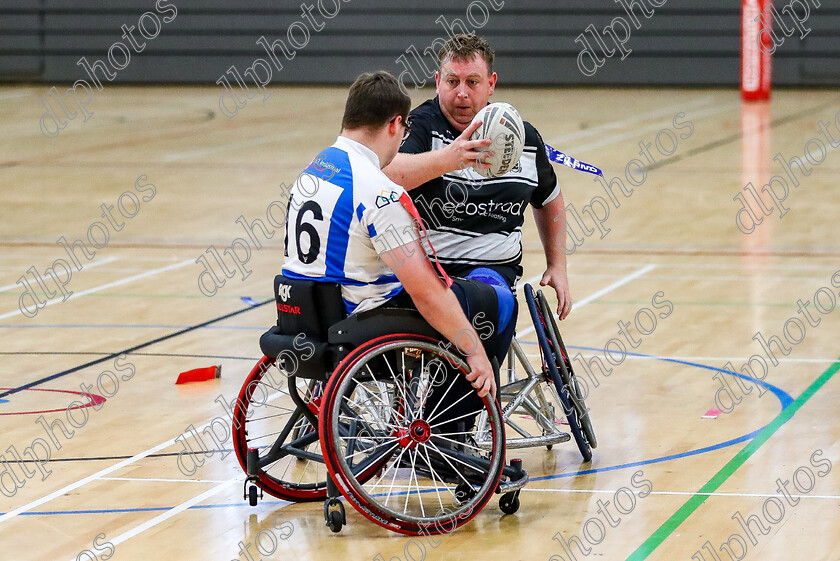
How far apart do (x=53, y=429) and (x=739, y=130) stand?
40.9ft

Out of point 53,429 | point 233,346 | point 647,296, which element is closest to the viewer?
point 53,429

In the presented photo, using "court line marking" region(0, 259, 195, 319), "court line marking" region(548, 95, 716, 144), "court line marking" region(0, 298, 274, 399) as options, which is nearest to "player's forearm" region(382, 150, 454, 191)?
"court line marking" region(0, 298, 274, 399)

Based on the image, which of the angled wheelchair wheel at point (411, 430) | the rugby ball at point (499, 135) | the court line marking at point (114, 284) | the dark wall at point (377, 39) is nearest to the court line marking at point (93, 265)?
the court line marking at point (114, 284)

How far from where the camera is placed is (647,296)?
782 centimetres

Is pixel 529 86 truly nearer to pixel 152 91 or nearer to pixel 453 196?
pixel 152 91

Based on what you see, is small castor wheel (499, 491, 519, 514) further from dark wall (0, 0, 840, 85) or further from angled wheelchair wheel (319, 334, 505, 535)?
dark wall (0, 0, 840, 85)

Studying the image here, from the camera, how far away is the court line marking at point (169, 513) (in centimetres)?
393

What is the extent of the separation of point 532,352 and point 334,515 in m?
2.64

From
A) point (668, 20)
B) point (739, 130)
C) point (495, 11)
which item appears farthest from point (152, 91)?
point (739, 130)

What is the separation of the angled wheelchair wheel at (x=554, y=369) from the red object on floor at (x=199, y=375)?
74.9 inches

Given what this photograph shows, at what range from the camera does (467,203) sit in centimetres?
462

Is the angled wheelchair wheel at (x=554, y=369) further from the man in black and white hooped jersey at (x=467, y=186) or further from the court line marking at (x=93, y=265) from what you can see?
the court line marking at (x=93, y=265)

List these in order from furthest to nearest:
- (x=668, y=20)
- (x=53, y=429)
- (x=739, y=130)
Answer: (x=668, y=20), (x=739, y=130), (x=53, y=429)

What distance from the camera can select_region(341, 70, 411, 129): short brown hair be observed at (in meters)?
4.00
